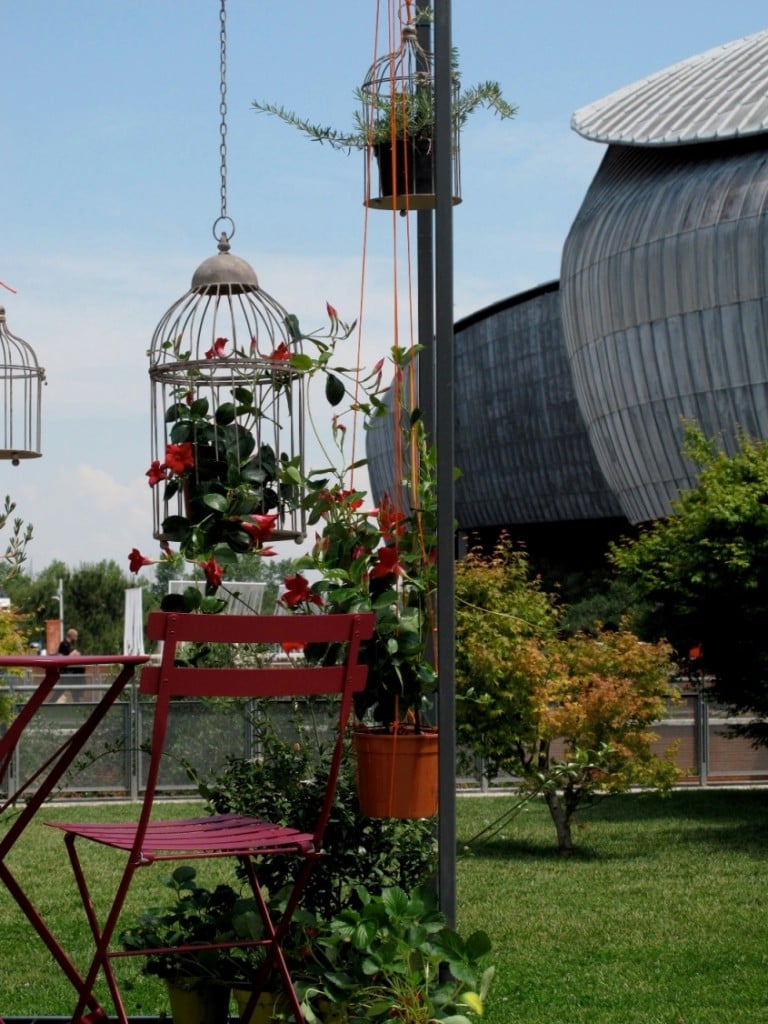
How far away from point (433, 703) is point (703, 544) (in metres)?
10.2

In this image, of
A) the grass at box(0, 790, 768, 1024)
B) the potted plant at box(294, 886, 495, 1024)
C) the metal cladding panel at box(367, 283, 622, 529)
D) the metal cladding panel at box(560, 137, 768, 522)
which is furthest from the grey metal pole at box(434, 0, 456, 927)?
the metal cladding panel at box(367, 283, 622, 529)

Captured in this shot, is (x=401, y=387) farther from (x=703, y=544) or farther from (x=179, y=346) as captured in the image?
(x=703, y=544)

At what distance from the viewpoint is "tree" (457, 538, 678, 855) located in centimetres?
1180

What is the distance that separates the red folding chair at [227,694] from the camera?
10.0 feet

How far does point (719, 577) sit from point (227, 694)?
1124cm

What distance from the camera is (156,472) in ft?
→ 14.4

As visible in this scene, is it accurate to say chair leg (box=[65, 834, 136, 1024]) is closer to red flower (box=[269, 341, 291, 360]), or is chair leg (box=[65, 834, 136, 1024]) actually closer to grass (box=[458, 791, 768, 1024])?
red flower (box=[269, 341, 291, 360])

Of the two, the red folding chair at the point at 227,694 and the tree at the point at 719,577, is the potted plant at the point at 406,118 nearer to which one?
the red folding chair at the point at 227,694

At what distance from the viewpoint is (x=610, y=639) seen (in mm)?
13141

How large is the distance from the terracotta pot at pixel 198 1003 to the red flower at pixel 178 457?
146 centimetres

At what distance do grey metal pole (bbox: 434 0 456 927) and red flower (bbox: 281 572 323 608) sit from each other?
527 mm

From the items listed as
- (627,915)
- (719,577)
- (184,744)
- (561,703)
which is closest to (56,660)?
(627,915)

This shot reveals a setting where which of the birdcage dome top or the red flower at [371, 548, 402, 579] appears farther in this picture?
the birdcage dome top

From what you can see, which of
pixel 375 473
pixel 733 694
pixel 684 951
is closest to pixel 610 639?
pixel 733 694
